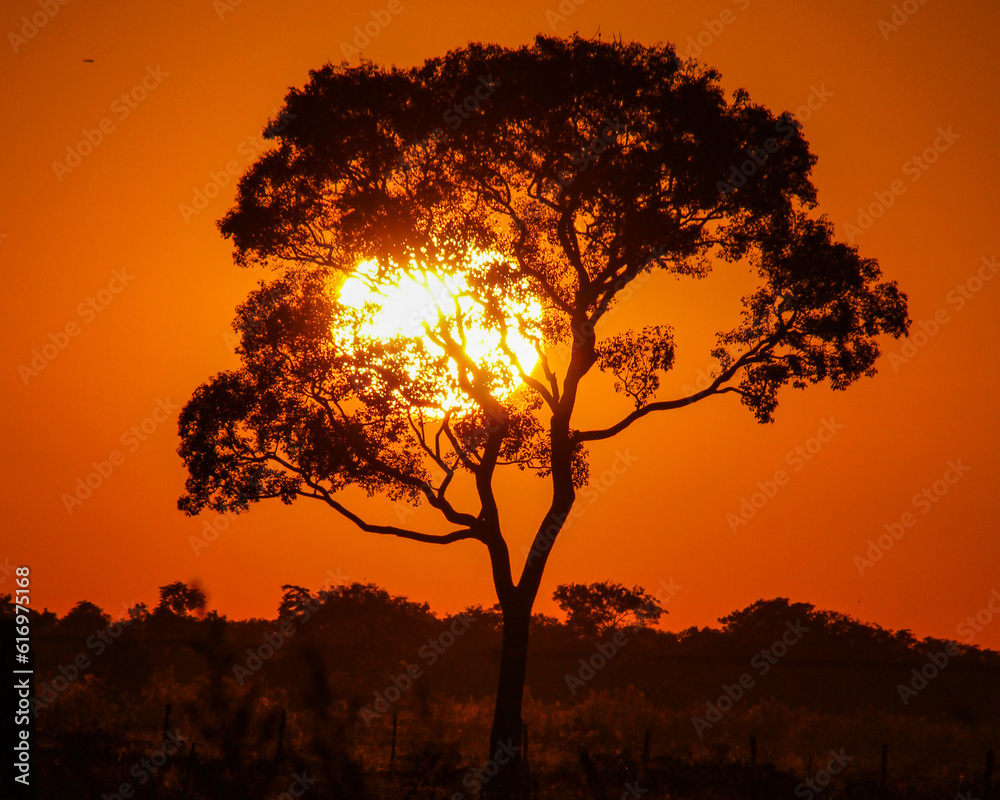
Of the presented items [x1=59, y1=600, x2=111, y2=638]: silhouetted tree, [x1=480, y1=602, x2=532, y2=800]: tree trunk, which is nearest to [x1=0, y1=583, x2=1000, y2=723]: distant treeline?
[x1=59, y1=600, x2=111, y2=638]: silhouetted tree

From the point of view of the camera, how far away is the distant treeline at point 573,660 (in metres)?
63.9

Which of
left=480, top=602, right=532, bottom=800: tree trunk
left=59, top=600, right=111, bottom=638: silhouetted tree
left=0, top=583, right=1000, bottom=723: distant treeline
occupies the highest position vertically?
left=59, top=600, right=111, bottom=638: silhouetted tree

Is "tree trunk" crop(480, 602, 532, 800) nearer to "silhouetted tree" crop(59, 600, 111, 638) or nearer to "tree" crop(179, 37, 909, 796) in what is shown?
"tree" crop(179, 37, 909, 796)

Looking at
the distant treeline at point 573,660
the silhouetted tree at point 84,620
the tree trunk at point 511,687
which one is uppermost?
the silhouetted tree at point 84,620

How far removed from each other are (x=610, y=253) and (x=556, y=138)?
335 cm

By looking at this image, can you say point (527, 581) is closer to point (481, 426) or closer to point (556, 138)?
point (481, 426)

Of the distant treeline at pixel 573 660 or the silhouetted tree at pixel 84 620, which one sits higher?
the silhouetted tree at pixel 84 620

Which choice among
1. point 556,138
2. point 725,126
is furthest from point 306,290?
point 725,126

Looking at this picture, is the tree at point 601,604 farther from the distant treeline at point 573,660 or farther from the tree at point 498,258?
the tree at point 498,258

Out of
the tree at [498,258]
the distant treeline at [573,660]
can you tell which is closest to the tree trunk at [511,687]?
the tree at [498,258]

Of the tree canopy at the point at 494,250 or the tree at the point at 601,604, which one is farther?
the tree at the point at 601,604

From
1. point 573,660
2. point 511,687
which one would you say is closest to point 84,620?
point 573,660

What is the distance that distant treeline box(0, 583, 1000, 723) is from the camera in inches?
2516

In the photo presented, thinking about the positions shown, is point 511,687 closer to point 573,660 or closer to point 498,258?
point 498,258
